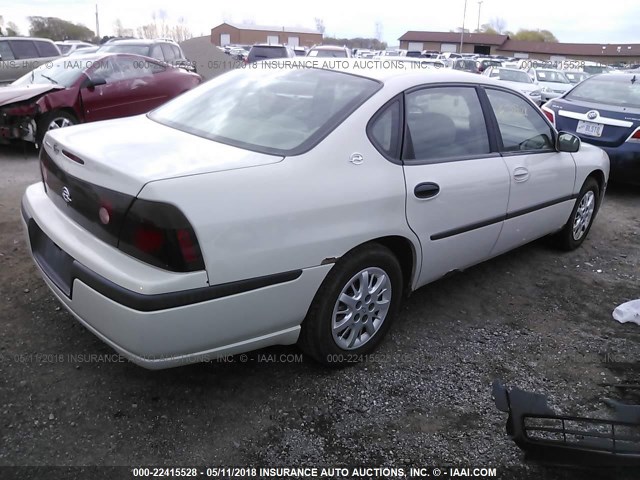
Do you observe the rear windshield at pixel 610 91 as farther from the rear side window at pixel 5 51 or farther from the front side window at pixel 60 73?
the rear side window at pixel 5 51

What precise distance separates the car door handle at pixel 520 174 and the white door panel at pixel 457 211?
11 cm

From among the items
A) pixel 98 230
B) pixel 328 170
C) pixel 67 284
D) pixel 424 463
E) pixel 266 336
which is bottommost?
pixel 424 463

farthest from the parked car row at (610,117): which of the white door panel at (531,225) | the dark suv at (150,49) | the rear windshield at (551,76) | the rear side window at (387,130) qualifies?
the rear windshield at (551,76)

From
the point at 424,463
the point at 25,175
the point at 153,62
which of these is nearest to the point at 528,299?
the point at 424,463

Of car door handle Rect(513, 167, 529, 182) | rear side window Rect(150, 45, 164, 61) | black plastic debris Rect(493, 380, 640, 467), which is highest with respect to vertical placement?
rear side window Rect(150, 45, 164, 61)

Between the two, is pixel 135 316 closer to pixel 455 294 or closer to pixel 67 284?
pixel 67 284

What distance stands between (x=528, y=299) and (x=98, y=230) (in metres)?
3.01

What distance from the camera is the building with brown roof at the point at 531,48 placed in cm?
6531

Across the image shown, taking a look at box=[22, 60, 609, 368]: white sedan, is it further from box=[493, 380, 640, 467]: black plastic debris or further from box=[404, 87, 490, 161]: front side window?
box=[493, 380, 640, 467]: black plastic debris

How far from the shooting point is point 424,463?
7.73 feet

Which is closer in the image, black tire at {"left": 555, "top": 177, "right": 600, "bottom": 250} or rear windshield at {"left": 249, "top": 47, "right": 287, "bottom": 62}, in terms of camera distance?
black tire at {"left": 555, "top": 177, "right": 600, "bottom": 250}

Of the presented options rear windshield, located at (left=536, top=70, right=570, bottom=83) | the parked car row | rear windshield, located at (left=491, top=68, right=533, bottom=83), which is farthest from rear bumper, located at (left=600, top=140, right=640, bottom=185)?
rear windshield, located at (left=536, top=70, right=570, bottom=83)

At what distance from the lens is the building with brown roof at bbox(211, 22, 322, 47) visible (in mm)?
71812

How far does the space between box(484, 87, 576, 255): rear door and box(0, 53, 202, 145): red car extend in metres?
6.01
